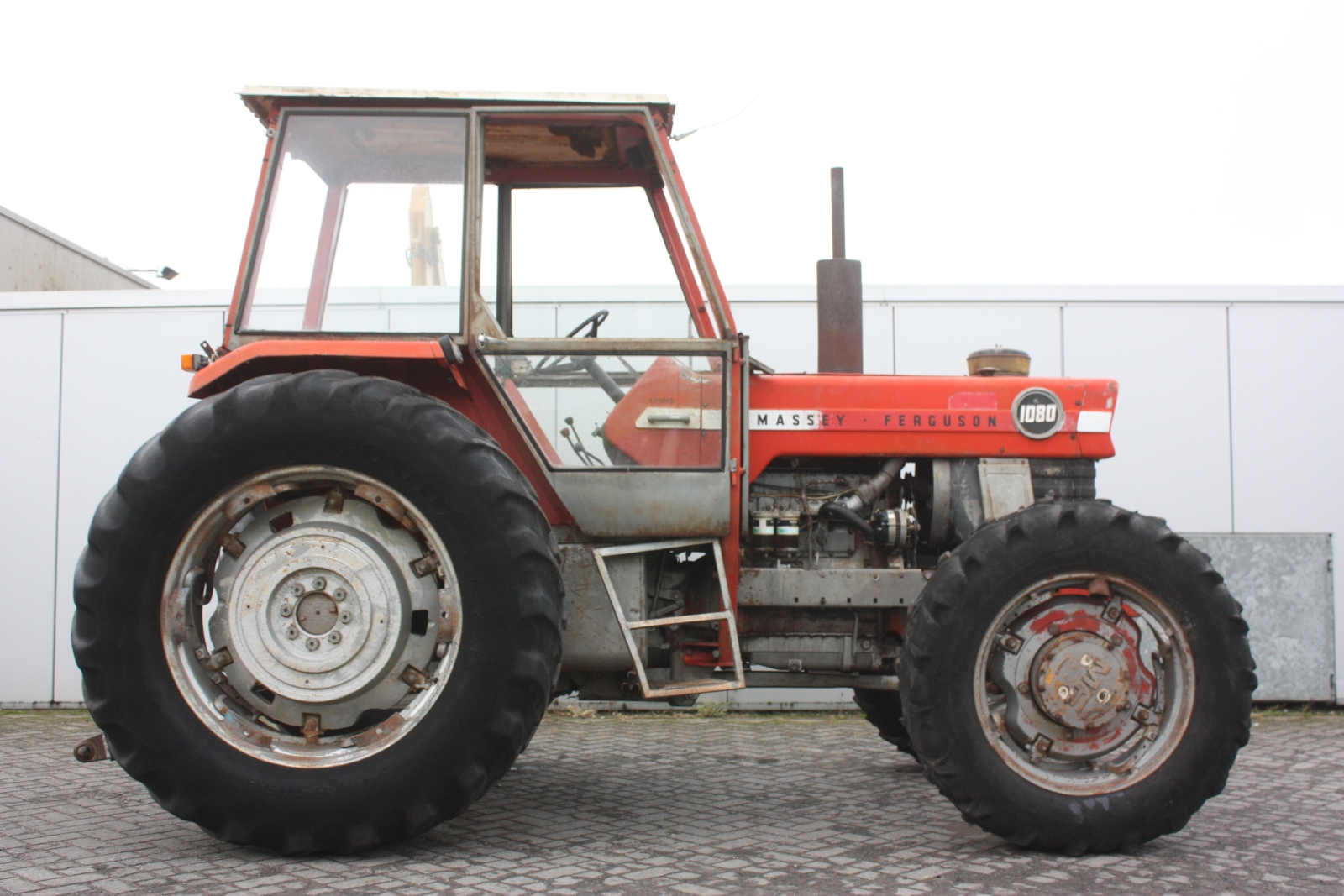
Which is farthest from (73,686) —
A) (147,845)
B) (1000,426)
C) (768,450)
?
(1000,426)

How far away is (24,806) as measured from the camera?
3891 millimetres

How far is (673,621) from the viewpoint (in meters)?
3.40

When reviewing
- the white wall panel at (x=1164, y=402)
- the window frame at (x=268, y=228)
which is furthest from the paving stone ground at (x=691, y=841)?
the white wall panel at (x=1164, y=402)

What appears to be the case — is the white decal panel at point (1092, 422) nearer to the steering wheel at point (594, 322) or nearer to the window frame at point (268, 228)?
the steering wheel at point (594, 322)

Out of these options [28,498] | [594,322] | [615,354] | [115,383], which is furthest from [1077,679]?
[28,498]

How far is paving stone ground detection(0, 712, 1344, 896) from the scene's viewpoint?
2.85m

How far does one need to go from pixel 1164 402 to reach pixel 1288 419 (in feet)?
2.57

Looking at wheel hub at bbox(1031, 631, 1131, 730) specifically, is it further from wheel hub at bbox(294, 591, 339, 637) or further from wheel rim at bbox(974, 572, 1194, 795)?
wheel hub at bbox(294, 591, 339, 637)

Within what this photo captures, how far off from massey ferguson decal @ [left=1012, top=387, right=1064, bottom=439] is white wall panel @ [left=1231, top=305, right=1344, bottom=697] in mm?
3477

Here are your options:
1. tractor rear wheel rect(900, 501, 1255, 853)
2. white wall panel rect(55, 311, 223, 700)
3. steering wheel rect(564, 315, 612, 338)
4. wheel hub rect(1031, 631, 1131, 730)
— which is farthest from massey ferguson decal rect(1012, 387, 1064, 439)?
white wall panel rect(55, 311, 223, 700)

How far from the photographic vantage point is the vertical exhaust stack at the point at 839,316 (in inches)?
177

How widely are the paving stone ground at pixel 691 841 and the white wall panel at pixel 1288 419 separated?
209 centimetres

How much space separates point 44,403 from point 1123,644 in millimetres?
6525

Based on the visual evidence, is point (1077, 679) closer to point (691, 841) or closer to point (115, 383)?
point (691, 841)
